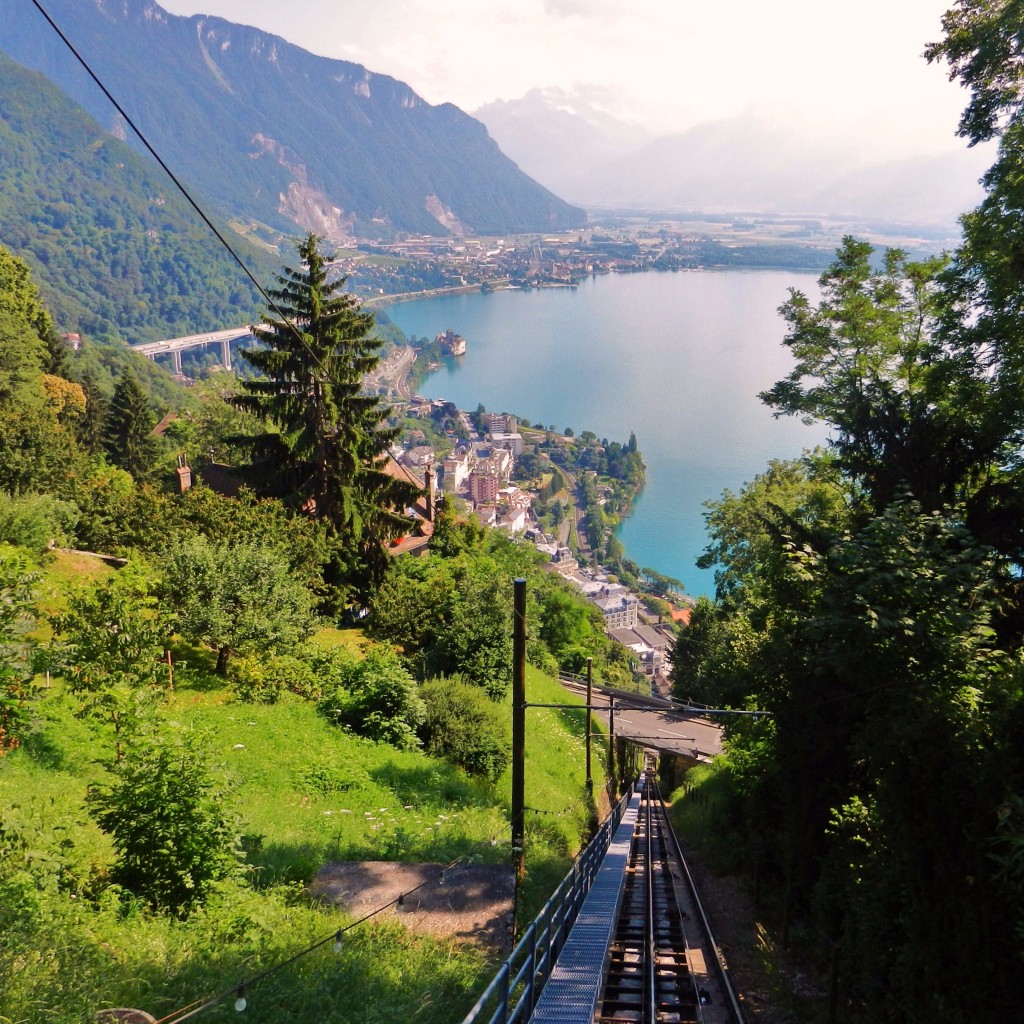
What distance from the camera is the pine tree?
35.5 meters

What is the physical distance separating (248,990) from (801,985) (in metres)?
5.79

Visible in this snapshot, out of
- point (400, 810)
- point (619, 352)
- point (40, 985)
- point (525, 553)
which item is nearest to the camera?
point (40, 985)

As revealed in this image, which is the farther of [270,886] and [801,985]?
[801,985]

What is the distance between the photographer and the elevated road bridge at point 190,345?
133 meters

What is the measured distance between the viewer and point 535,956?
581 centimetres

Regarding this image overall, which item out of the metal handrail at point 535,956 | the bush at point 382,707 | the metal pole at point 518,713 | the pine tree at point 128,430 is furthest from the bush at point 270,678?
the pine tree at point 128,430

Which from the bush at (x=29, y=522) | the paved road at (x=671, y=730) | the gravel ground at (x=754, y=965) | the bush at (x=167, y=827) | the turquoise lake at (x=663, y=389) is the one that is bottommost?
the gravel ground at (x=754, y=965)

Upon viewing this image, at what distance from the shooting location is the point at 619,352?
158m

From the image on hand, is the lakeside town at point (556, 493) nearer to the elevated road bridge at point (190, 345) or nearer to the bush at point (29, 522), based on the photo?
the elevated road bridge at point (190, 345)

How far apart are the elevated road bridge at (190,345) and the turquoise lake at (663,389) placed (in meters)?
39.6

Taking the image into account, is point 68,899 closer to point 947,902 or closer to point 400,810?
point 400,810

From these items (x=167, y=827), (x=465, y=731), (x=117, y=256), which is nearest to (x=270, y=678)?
(x=465, y=731)

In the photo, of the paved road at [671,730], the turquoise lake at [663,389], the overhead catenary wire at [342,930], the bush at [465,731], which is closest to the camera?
the overhead catenary wire at [342,930]

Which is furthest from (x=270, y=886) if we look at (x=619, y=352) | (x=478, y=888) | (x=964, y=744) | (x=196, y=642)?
(x=619, y=352)
